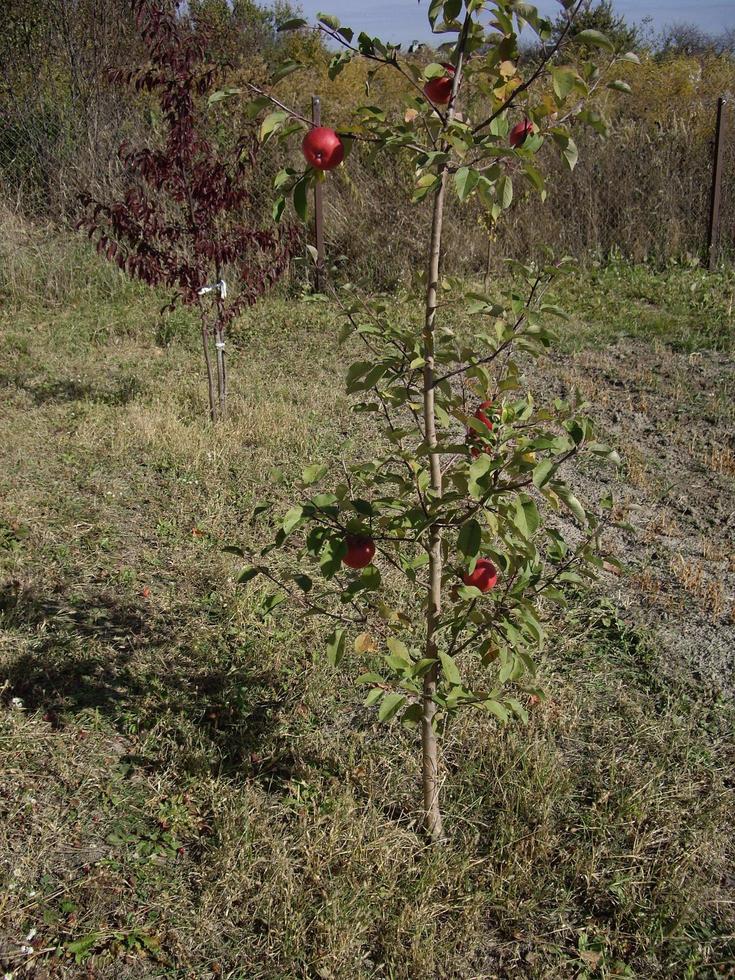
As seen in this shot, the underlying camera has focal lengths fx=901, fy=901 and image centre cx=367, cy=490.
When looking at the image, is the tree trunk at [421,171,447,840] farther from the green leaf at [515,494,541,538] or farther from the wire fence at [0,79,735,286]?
the wire fence at [0,79,735,286]

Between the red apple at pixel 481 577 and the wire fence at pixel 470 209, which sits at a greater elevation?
the wire fence at pixel 470 209

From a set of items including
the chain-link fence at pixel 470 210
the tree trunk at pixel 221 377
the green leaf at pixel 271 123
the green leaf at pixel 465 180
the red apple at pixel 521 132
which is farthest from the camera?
the chain-link fence at pixel 470 210

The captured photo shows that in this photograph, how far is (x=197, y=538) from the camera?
3.87m

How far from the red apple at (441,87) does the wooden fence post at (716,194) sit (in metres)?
7.32

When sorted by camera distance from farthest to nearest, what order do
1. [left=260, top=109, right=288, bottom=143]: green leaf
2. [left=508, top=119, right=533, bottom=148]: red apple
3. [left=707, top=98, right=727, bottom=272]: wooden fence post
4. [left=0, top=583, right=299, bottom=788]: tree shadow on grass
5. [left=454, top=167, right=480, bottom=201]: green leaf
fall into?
[left=707, top=98, right=727, bottom=272]: wooden fence post → [left=0, top=583, right=299, bottom=788]: tree shadow on grass → [left=508, top=119, right=533, bottom=148]: red apple → [left=260, top=109, right=288, bottom=143]: green leaf → [left=454, top=167, right=480, bottom=201]: green leaf

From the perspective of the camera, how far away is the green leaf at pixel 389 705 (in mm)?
2000

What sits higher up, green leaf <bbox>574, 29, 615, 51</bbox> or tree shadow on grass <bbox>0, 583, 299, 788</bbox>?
green leaf <bbox>574, 29, 615, 51</bbox>

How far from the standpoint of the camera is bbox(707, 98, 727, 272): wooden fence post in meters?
8.40

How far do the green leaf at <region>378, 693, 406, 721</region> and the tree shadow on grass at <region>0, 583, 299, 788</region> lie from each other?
28.3 inches

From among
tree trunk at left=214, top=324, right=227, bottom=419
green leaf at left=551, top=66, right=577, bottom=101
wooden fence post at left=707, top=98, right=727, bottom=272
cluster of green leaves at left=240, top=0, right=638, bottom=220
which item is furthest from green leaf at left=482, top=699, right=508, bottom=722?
wooden fence post at left=707, top=98, right=727, bottom=272

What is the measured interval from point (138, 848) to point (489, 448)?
4.51 feet

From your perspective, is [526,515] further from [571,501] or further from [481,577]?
[481,577]

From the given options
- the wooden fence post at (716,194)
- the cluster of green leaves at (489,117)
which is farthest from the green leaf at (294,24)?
the wooden fence post at (716,194)

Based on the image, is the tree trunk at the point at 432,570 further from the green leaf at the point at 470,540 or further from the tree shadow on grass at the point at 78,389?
the tree shadow on grass at the point at 78,389
